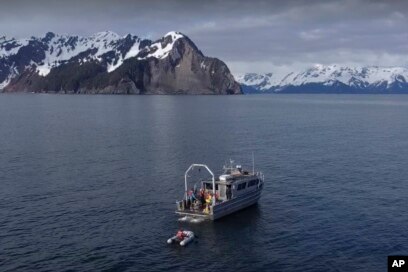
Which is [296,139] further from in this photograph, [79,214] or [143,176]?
[79,214]

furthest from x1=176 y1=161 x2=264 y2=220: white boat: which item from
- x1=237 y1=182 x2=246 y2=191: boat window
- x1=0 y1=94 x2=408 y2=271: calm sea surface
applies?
x1=0 y1=94 x2=408 y2=271: calm sea surface

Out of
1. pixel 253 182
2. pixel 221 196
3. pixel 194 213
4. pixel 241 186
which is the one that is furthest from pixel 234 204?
pixel 194 213

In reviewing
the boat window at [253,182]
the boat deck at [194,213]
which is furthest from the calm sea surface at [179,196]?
the boat window at [253,182]

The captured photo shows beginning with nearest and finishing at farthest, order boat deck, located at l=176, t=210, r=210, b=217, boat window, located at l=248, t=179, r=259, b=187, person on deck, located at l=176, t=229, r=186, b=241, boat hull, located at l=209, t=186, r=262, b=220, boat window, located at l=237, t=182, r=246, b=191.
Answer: person on deck, located at l=176, t=229, r=186, b=241 → boat deck, located at l=176, t=210, r=210, b=217 → boat hull, located at l=209, t=186, r=262, b=220 → boat window, located at l=237, t=182, r=246, b=191 → boat window, located at l=248, t=179, r=259, b=187

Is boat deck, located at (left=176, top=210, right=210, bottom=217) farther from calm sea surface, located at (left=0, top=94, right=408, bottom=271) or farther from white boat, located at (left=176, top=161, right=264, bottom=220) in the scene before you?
calm sea surface, located at (left=0, top=94, right=408, bottom=271)

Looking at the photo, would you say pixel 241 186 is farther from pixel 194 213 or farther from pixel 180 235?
pixel 180 235

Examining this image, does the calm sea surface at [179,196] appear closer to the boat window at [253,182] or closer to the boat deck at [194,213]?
the boat deck at [194,213]

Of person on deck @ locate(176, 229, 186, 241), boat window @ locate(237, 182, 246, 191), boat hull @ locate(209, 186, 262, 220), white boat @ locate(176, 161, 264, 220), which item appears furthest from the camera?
boat window @ locate(237, 182, 246, 191)

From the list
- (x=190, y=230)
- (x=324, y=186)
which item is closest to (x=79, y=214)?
(x=190, y=230)
